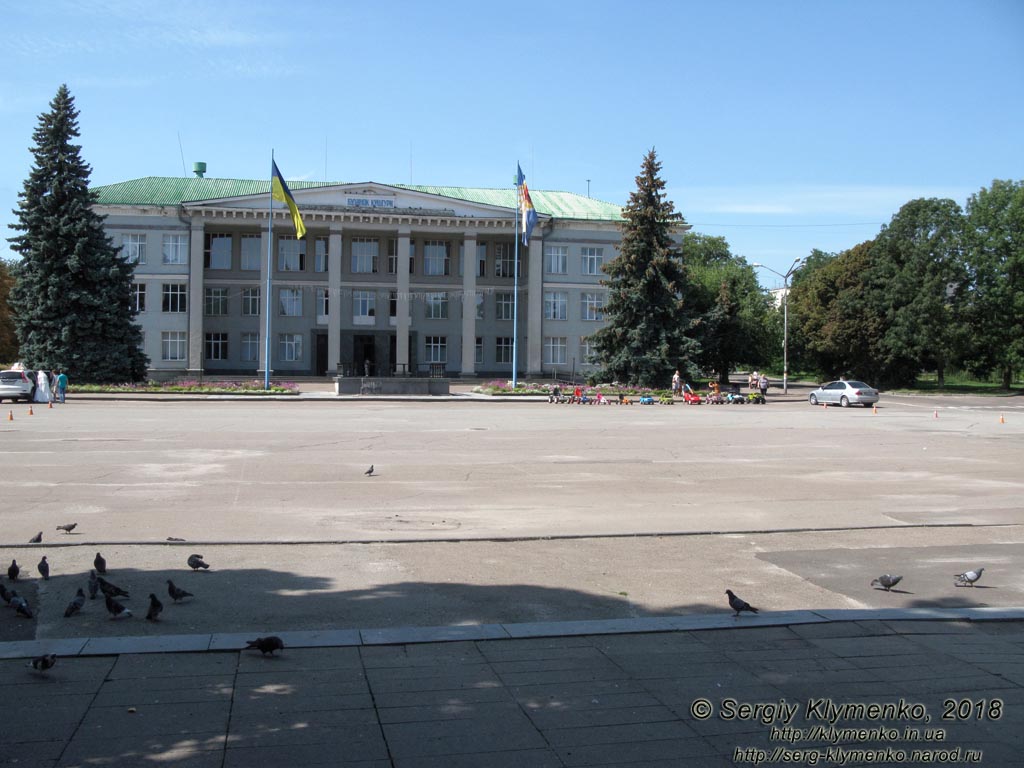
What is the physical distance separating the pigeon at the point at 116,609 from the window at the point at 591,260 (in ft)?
208

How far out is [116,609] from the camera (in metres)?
6.39

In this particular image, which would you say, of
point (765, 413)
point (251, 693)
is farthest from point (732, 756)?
point (765, 413)

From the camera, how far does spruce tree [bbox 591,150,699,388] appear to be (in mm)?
55938

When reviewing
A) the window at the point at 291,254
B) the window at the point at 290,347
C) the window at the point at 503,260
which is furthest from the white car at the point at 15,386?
the window at the point at 503,260

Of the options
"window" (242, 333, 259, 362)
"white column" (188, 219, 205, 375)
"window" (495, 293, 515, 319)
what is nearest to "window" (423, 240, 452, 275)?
"window" (495, 293, 515, 319)

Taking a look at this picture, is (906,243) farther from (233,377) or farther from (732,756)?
(732,756)

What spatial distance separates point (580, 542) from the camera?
32.7 feet

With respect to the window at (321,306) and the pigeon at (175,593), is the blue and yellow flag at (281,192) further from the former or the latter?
the pigeon at (175,593)

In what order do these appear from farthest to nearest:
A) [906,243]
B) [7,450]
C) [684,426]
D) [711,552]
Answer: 1. [906,243]
2. [684,426]
3. [7,450]
4. [711,552]

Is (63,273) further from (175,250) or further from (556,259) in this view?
(556,259)

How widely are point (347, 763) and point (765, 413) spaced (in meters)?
36.0

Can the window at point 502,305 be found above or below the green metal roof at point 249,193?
below

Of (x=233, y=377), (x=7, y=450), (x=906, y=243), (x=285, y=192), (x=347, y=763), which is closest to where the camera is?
(x=347, y=763)

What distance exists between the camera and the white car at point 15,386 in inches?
1503
